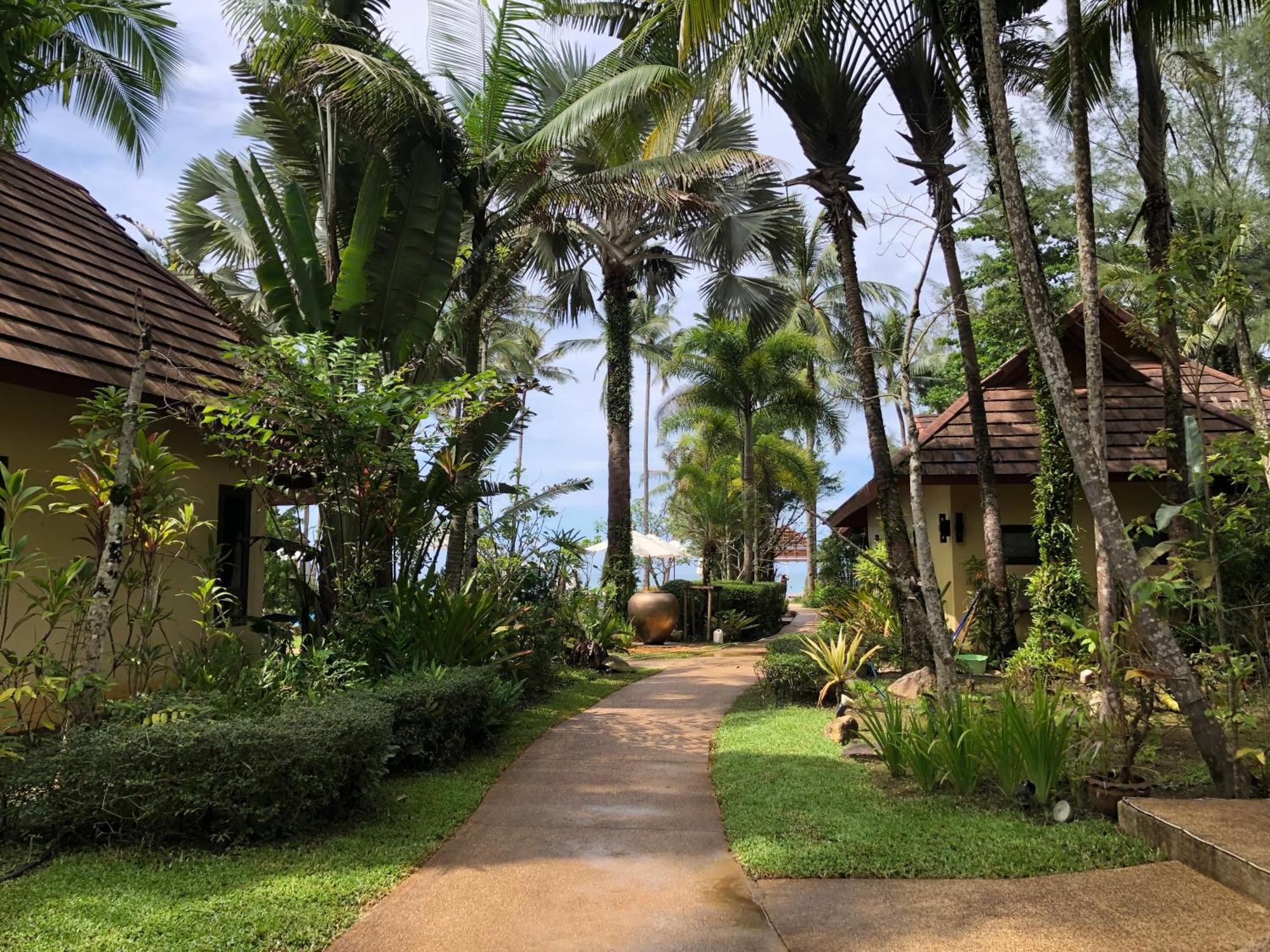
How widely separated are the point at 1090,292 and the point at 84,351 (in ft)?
27.8

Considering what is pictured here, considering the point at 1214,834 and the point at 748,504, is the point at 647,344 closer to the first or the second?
the point at 748,504

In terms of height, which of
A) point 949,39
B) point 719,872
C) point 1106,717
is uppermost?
point 949,39

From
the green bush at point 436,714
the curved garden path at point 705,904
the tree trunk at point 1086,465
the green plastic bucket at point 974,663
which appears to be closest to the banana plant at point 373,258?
the green bush at point 436,714

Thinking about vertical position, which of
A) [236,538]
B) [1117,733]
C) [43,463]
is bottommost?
[1117,733]

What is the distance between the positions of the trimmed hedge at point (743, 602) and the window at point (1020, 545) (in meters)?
9.22

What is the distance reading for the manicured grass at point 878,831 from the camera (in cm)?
474

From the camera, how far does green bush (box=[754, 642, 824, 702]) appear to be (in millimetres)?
10508

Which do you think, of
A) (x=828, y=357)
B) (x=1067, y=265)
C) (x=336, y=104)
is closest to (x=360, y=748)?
(x=336, y=104)

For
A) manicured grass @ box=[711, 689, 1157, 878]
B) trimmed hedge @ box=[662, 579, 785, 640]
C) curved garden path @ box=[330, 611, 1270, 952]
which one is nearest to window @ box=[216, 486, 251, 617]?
curved garden path @ box=[330, 611, 1270, 952]

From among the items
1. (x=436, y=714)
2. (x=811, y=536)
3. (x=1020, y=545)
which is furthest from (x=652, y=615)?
(x=811, y=536)

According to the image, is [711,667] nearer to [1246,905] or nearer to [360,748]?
[360,748]

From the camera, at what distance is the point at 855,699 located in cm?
895

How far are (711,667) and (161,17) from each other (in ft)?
38.0

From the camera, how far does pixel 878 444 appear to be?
1137 centimetres
